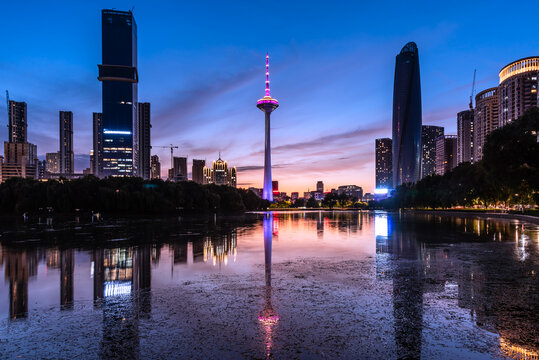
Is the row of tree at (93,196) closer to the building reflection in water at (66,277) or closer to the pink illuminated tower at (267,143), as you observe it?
the building reflection in water at (66,277)

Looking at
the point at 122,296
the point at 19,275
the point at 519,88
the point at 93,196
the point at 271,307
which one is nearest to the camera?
the point at 271,307

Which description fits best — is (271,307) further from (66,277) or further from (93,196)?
(93,196)

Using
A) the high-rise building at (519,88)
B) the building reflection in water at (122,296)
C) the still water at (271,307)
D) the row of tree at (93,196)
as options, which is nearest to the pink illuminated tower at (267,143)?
the row of tree at (93,196)

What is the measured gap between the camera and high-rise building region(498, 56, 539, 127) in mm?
159625

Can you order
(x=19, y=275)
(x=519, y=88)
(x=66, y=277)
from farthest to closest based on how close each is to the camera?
1. (x=519, y=88)
2. (x=19, y=275)
3. (x=66, y=277)

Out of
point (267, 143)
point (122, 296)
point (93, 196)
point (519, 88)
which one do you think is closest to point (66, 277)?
point (122, 296)

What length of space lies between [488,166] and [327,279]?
44852 mm

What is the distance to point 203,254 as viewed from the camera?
1677 cm

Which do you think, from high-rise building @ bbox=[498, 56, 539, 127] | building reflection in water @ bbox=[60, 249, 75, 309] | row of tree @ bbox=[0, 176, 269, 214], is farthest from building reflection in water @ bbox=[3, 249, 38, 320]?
high-rise building @ bbox=[498, 56, 539, 127]

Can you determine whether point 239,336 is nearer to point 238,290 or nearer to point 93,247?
point 238,290

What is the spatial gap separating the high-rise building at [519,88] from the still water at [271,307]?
180627 millimetres

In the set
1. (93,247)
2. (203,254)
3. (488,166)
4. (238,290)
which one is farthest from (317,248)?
(488,166)

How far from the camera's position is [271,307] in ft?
27.5

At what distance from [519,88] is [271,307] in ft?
657
